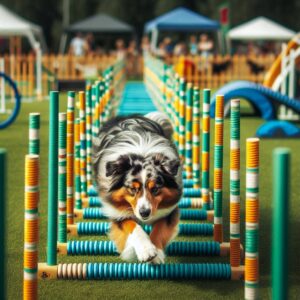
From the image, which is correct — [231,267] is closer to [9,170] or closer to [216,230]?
[216,230]

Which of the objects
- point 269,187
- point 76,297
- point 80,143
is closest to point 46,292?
point 76,297

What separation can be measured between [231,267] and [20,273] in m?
1.44

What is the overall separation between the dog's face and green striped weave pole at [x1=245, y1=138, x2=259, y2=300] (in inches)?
49.0

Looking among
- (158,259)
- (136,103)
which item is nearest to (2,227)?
(158,259)

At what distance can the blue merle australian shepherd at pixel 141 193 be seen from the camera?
445cm

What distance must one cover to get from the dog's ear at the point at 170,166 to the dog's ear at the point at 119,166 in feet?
0.79

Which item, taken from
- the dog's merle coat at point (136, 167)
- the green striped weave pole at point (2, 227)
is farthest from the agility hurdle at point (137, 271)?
the green striped weave pole at point (2, 227)

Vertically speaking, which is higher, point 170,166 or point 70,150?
point 70,150

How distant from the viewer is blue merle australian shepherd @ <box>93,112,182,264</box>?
175 inches

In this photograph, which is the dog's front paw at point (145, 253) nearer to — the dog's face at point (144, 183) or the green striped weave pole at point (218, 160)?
the dog's face at point (144, 183)

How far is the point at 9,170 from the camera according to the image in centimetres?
868

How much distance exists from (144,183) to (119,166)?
239mm

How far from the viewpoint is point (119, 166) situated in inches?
180

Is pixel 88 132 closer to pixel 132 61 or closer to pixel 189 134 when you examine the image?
pixel 189 134
